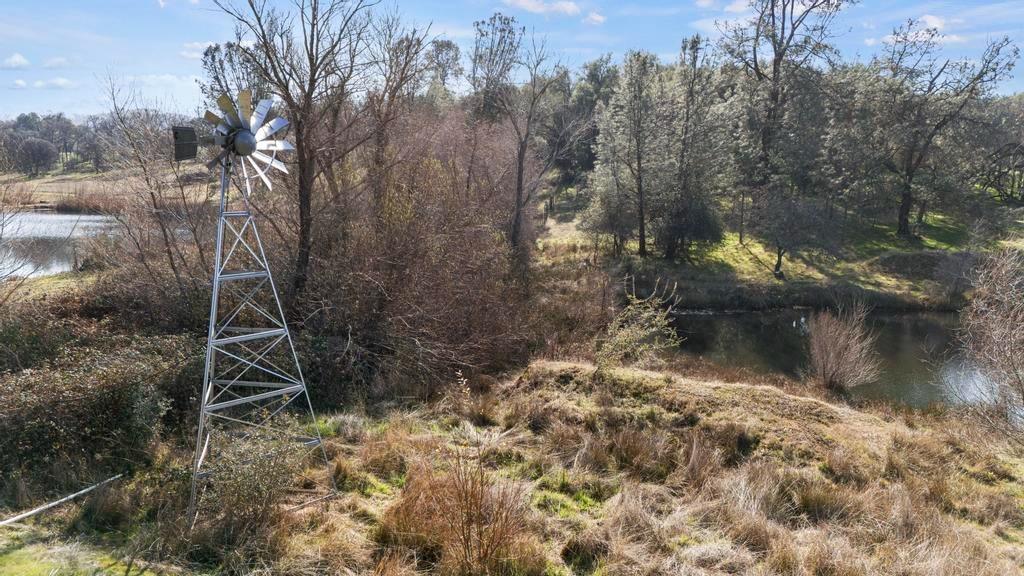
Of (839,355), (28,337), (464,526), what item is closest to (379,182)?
(28,337)

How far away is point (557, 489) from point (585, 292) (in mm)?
11834

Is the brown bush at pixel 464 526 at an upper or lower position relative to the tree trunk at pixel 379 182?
lower

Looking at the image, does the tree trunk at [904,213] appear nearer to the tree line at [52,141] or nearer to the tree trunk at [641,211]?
the tree trunk at [641,211]

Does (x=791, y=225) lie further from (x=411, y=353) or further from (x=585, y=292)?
(x=411, y=353)

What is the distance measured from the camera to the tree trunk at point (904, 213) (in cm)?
2485

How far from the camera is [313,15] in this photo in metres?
9.73

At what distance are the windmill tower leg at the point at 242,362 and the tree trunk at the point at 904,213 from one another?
89.3ft

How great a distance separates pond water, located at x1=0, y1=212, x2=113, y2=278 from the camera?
31.3ft

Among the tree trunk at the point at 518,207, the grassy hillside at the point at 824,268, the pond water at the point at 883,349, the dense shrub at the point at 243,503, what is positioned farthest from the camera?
the grassy hillside at the point at 824,268

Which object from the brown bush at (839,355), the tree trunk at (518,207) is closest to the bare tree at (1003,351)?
the brown bush at (839,355)

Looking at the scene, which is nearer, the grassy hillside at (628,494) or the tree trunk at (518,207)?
the grassy hillside at (628,494)

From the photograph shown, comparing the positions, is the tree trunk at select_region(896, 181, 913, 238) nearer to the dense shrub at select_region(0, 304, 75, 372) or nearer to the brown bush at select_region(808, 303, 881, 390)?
the brown bush at select_region(808, 303, 881, 390)

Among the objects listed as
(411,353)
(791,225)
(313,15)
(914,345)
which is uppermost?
(313,15)

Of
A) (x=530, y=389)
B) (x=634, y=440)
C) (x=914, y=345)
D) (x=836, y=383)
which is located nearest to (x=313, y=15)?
(x=530, y=389)
